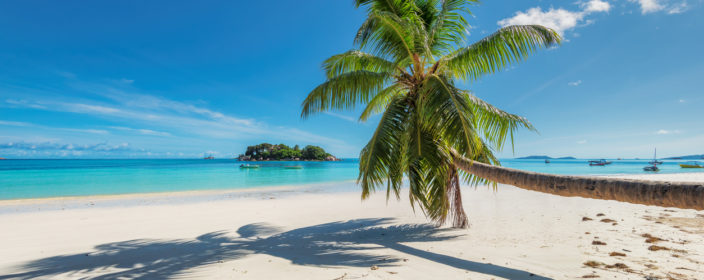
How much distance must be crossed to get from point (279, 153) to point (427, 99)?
87.1 meters

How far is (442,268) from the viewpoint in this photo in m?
3.62

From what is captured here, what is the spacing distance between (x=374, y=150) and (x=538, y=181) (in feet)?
7.27

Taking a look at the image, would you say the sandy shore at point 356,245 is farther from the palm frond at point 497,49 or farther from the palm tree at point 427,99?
the palm frond at point 497,49

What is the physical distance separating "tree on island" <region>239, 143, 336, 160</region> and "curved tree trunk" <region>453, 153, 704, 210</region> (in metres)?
88.0

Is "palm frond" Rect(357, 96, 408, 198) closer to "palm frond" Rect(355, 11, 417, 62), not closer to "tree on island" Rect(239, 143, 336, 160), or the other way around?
"palm frond" Rect(355, 11, 417, 62)

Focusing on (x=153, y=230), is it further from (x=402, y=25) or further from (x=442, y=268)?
(x=402, y=25)

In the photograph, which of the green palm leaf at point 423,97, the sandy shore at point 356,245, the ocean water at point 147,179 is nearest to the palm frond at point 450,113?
the green palm leaf at point 423,97

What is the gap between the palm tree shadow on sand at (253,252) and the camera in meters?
3.69

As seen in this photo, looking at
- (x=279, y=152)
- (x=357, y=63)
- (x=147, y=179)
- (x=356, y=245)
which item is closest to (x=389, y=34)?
(x=357, y=63)

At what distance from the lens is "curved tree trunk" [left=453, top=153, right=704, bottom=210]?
2129mm

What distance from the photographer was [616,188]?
262 cm

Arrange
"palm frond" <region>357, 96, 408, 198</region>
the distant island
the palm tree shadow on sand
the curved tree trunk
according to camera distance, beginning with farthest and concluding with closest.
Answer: the distant island
"palm frond" <region>357, 96, 408, 198</region>
the palm tree shadow on sand
the curved tree trunk

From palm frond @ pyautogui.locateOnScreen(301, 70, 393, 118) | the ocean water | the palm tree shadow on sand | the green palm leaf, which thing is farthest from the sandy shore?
the ocean water

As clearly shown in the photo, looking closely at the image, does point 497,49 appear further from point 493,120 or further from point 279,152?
point 279,152
